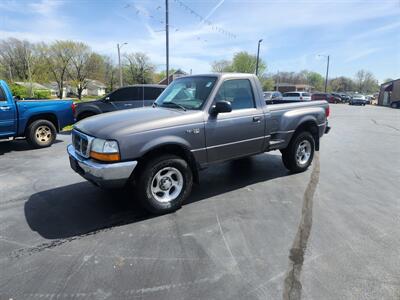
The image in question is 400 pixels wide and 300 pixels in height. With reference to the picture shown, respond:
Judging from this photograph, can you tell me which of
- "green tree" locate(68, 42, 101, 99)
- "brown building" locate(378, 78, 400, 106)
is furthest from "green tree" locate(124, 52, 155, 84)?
"brown building" locate(378, 78, 400, 106)

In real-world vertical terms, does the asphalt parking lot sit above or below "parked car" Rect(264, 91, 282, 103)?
below

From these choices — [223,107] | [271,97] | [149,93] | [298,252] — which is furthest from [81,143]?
[271,97]

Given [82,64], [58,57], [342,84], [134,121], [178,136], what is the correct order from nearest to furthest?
[134,121], [178,136], [58,57], [82,64], [342,84]

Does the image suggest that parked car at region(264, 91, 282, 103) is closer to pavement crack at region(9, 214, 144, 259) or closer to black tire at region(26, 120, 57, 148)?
pavement crack at region(9, 214, 144, 259)

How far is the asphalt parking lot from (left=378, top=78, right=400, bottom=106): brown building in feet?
169

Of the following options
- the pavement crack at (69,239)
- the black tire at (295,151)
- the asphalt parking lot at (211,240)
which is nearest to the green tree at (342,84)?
the black tire at (295,151)

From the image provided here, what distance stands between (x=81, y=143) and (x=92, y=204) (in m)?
1.01

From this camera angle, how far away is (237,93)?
16.3 feet

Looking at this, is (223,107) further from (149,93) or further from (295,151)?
(149,93)

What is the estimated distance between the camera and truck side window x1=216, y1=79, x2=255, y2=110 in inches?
187

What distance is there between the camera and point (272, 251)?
3.26m

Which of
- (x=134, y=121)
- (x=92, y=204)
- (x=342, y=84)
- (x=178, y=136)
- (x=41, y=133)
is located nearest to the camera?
(x=134, y=121)

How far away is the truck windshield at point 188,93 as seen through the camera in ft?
15.3

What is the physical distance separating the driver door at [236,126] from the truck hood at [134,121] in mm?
382
